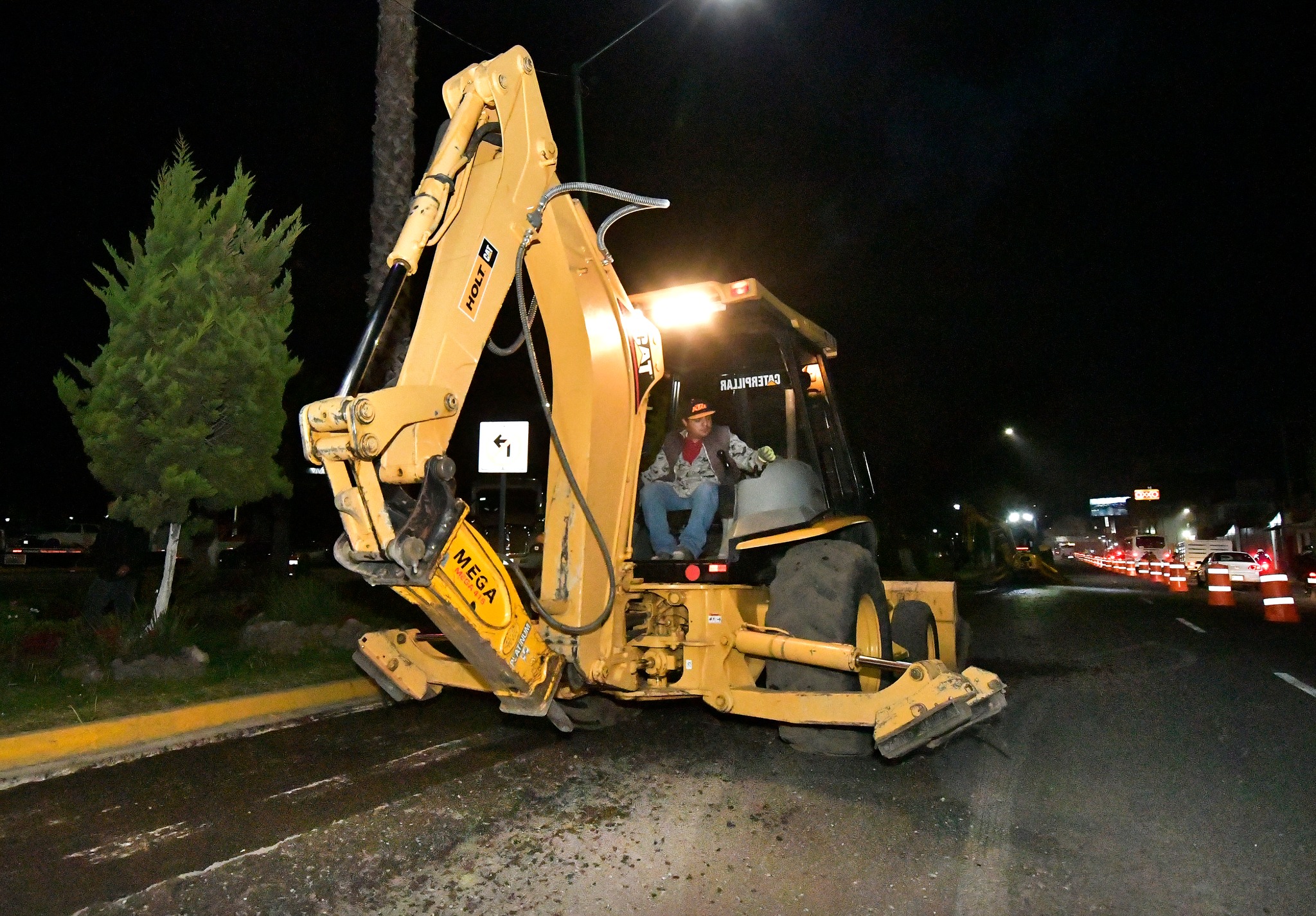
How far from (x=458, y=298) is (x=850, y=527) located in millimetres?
3784

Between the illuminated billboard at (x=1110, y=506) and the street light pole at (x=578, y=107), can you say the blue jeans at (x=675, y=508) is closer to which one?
the street light pole at (x=578, y=107)

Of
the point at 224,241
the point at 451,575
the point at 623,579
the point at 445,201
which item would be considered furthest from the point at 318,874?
the point at 224,241

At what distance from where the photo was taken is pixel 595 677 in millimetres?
4562

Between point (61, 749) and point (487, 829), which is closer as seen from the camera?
point (487, 829)

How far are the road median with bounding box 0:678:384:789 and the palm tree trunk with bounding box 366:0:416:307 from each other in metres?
4.55

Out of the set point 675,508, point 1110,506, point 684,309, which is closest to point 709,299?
point 684,309

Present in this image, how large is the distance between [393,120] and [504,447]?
4004 millimetres

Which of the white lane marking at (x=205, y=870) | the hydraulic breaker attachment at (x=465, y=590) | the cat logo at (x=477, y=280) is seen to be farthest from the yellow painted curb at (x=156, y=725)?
the cat logo at (x=477, y=280)

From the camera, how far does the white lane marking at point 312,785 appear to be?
5.00 meters

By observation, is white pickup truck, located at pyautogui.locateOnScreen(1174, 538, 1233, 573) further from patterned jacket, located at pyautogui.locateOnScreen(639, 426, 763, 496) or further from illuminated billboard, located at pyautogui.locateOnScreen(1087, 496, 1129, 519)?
illuminated billboard, located at pyautogui.locateOnScreen(1087, 496, 1129, 519)

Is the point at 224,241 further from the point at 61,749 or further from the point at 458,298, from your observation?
the point at 458,298

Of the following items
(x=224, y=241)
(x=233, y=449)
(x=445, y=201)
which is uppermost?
(x=224, y=241)

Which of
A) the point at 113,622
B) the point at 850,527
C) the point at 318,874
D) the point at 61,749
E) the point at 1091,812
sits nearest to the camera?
the point at 318,874

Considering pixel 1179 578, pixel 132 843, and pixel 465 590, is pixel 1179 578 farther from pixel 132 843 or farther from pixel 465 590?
pixel 132 843
